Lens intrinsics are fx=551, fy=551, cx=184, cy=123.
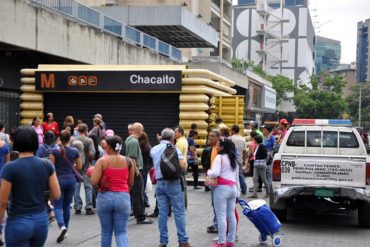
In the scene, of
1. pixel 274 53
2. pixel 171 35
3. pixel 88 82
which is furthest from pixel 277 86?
pixel 88 82

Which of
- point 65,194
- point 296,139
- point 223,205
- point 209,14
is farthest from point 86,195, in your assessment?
point 209,14

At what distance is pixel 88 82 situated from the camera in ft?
56.0

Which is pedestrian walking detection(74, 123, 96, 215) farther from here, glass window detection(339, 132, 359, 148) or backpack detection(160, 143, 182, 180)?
glass window detection(339, 132, 359, 148)

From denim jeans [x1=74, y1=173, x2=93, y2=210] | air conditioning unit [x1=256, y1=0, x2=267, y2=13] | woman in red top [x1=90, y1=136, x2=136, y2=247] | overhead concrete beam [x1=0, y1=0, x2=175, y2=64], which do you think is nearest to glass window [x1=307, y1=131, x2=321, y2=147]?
denim jeans [x1=74, y1=173, x2=93, y2=210]

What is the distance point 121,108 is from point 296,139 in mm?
7665

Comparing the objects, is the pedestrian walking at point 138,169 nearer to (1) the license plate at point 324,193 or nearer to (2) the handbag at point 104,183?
(1) the license plate at point 324,193

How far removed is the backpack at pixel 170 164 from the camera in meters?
7.69

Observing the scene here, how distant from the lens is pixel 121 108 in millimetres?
17312

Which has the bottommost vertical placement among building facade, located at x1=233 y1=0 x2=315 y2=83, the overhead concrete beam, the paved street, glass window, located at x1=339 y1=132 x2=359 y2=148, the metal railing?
the paved street

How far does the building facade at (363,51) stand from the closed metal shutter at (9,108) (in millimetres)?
178337

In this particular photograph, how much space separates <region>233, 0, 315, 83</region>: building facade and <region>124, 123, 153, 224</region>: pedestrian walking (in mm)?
92810

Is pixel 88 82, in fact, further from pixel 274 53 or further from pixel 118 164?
pixel 274 53

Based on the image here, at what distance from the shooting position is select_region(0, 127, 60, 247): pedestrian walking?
4668mm

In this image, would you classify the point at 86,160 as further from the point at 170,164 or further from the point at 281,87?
the point at 281,87
